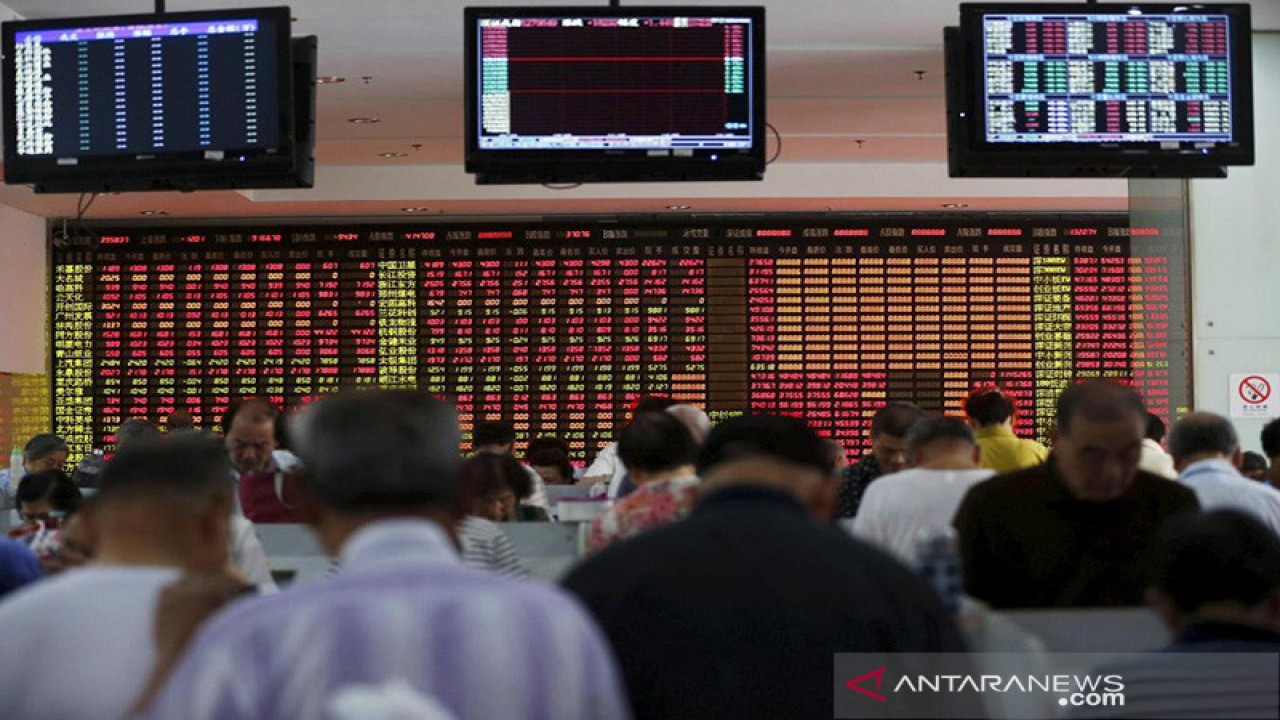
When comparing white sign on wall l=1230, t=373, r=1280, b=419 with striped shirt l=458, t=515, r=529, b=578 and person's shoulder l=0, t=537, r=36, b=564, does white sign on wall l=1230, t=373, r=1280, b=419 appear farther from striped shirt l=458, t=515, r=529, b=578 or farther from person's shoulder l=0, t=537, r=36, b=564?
person's shoulder l=0, t=537, r=36, b=564

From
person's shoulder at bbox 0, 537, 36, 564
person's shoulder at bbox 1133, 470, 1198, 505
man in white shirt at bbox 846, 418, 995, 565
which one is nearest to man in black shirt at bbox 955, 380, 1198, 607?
person's shoulder at bbox 1133, 470, 1198, 505

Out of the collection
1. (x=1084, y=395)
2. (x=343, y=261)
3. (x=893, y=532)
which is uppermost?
(x=343, y=261)

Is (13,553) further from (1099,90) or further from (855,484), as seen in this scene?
(1099,90)

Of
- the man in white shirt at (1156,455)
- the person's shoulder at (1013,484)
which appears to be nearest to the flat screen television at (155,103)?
the man in white shirt at (1156,455)

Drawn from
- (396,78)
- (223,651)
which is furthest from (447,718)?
(396,78)

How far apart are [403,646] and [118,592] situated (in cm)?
69

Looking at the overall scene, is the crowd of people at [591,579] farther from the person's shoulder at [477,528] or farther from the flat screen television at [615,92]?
the flat screen television at [615,92]

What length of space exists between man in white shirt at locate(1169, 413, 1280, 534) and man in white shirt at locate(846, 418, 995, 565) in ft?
2.57

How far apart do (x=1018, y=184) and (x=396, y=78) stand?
17.9 feet

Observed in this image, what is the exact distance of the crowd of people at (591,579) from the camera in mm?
1895

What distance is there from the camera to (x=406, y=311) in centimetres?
1445

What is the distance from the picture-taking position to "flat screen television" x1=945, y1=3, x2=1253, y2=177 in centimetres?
748

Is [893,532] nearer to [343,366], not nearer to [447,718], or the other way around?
[447,718]

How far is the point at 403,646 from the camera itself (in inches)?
74.2
